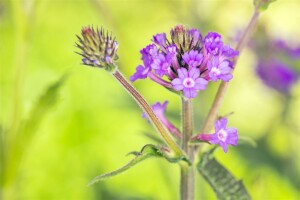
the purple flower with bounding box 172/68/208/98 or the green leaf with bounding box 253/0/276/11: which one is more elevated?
the green leaf with bounding box 253/0/276/11

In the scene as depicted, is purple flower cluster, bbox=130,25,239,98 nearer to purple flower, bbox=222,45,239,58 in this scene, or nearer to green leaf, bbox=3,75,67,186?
purple flower, bbox=222,45,239,58

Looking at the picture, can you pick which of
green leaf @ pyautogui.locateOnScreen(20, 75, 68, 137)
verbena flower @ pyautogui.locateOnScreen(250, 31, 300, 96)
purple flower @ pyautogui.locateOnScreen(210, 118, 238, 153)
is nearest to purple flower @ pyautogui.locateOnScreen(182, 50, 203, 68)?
purple flower @ pyautogui.locateOnScreen(210, 118, 238, 153)

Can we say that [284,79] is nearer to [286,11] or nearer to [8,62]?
[286,11]

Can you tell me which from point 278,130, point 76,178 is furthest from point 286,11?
point 76,178

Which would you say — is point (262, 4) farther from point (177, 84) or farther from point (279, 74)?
point (279, 74)

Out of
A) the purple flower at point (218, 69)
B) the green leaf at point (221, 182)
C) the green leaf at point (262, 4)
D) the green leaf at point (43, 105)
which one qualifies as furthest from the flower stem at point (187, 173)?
the green leaf at point (43, 105)

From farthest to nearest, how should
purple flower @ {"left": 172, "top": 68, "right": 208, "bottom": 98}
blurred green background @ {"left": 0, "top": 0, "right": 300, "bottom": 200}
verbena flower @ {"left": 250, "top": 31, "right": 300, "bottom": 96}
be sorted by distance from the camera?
verbena flower @ {"left": 250, "top": 31, "right": 300, "bottom": 96} < blurred green background @ {"left": 0, "top": 0, "right": 300, "bottom": 200} < purple flower @ {"left": 172, "top": 68, "right": 208, "bottom": 98}
